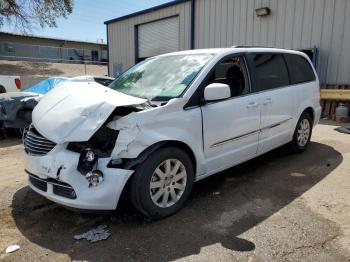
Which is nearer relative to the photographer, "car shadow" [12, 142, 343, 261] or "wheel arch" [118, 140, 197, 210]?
"car shadow" [12, 142, 343, 261]

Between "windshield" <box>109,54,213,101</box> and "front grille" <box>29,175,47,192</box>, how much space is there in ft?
4.56

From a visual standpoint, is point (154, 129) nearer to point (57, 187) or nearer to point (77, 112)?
point (77, 112)

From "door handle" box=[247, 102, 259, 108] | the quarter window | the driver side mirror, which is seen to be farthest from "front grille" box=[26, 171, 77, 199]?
"door handle" box=[247, 102, 259, 108]

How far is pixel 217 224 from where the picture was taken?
3291 mm

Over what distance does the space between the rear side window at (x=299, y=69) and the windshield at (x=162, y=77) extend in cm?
187

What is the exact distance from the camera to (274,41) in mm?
11648

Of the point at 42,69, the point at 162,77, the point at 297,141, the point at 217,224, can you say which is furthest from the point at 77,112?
the point at 42,69

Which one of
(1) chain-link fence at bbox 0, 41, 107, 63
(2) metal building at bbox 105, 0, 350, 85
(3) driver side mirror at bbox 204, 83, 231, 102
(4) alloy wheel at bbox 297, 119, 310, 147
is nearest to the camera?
(3) driver side mirror at bbox 204, 83, 231, 102

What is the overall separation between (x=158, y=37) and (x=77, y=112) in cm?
1353

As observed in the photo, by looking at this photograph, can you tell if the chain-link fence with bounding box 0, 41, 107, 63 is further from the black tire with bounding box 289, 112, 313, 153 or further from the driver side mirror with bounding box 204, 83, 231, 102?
the driver side mirror with bounding box 204, 83, 231, 102

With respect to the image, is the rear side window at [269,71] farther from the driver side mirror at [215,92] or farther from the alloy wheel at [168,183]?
the alloy wheel at [168,183]

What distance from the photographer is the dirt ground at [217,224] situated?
2818 mm

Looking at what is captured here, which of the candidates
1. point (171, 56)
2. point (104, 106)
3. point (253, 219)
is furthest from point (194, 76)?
point (253, 219)

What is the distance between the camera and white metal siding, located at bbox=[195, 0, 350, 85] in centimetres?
1006
